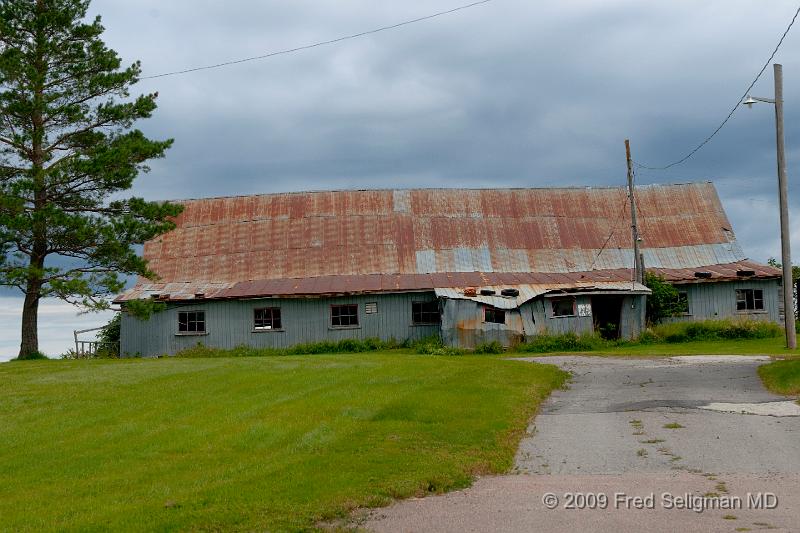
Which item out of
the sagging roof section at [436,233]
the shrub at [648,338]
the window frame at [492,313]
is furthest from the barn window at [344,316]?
the shrub at [648,338]

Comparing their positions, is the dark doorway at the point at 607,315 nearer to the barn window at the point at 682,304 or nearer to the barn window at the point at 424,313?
the barn window at the point at 682,304

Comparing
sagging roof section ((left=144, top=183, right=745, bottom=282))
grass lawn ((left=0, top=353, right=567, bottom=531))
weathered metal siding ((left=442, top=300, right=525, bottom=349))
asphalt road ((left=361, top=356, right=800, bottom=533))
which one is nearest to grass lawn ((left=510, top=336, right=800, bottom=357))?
weathered metal siding ((left=442, top=300, right=525, bottom=349))

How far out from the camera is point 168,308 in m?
37.9

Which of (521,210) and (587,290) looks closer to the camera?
(587,290)

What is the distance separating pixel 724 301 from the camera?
127ft

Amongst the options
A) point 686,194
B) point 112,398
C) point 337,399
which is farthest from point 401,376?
point 686,194

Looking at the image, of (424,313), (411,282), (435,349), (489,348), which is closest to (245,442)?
(435,349)

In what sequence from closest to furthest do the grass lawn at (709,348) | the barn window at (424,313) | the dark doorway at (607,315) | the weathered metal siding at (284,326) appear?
the grass lawn at (709,348) → the dark doorway at (607,315) → the weathered metal siding at (284,326) → the barn window at (424,313)

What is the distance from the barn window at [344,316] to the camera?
37688mm

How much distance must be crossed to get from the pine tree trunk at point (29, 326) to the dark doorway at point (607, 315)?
23453 millimetres

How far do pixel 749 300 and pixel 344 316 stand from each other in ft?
61.7

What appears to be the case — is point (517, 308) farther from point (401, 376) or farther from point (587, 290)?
point (401, 376)

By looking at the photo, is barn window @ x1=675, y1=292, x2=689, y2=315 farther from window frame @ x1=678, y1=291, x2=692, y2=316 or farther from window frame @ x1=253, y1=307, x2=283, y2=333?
window frame @ x1=253, y1=307, x2=283, y2=333

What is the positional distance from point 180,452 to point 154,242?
32.6 meters
